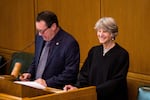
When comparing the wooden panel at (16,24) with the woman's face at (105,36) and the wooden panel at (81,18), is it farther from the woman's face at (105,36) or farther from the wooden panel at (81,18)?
the woman's face at (105,36)

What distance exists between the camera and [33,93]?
2.94 m

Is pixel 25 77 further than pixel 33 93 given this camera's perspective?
Yes

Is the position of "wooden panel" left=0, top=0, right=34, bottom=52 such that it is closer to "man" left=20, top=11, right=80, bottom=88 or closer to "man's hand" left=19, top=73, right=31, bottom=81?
"man's hand" left=19, top=73, right=31, bottom=81

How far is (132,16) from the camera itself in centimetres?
422

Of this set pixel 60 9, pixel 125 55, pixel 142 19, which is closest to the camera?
pixel 125 55

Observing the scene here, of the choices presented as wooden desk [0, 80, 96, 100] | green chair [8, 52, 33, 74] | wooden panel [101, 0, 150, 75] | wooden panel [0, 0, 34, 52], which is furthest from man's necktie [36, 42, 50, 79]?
wooden panel [0, 0, 34, 52]

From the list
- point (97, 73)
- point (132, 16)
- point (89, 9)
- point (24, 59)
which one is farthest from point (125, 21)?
point (24, 59)

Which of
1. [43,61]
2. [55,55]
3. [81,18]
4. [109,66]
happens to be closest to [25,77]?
[43,61]

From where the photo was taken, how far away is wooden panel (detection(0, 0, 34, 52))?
5715 mm

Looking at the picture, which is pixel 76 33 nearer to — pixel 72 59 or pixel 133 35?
pixel 133 35

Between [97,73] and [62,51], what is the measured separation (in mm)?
377

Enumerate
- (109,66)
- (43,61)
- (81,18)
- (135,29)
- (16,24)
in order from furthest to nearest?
(16,24)
(81,18)
(135,29)
(43,61)
(109,66)

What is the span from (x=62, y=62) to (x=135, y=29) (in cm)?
95

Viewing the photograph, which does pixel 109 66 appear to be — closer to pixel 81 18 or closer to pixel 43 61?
pixel 43 61
